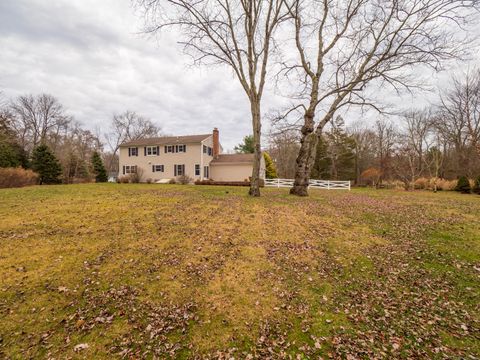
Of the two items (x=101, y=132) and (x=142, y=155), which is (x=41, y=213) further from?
(x=101, y=132)

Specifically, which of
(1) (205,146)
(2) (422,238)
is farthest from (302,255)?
(1) (205,146)

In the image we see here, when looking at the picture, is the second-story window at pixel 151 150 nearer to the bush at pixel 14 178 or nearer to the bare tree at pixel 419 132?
the bush at pixel 14 178

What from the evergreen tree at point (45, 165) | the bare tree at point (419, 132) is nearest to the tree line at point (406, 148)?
the bare tree at point (419, 132)

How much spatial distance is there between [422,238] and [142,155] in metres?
28.8

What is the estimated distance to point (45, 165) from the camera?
958 inches

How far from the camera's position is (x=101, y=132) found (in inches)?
1889

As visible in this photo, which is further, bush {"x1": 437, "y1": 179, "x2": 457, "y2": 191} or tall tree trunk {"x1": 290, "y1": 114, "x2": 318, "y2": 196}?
bush {"x1": 437, "y1": 179, "x2": 457, "y2": 191}

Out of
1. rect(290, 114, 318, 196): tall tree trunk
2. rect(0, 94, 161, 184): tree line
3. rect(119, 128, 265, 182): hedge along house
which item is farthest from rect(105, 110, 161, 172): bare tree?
rect(290, 114, 318, 196): tall tree trunk

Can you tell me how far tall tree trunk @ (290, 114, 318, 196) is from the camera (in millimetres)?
13483

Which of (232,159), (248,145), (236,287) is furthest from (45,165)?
(236,287)

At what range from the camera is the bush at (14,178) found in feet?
60.6

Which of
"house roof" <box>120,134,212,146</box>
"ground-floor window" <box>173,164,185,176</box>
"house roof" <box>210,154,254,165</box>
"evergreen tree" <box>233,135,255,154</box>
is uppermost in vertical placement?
"evergreen tree" <box>233,135,255,154</box>

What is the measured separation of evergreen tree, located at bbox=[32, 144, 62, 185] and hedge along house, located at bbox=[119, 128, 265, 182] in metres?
6.89

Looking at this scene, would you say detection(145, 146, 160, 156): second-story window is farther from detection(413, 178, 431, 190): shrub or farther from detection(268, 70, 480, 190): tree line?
detection(413, 178, 431, 190): shrub
